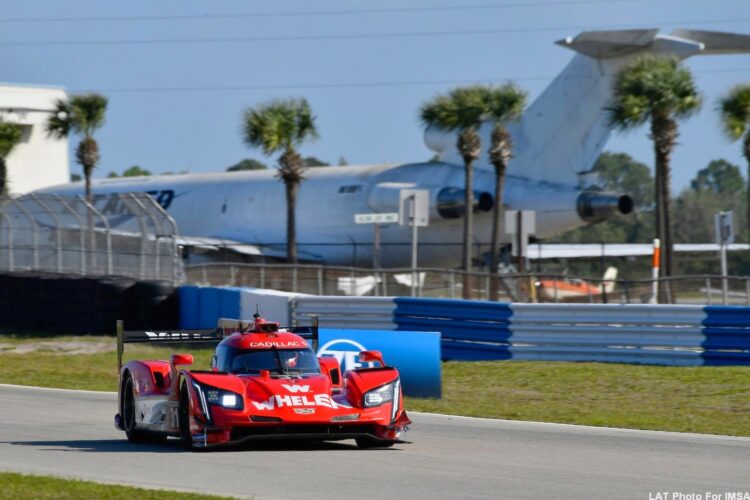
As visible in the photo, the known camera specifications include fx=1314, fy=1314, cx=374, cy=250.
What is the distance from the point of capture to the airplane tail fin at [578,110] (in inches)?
1582

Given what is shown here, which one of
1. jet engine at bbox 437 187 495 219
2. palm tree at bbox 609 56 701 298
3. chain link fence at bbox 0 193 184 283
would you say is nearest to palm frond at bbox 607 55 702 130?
palm tree at bbox 609 56 701 298

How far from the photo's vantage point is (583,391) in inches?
697

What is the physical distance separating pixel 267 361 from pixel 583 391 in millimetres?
6948

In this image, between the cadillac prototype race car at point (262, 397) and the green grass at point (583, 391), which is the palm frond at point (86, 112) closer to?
the green grass at point (583, 391)

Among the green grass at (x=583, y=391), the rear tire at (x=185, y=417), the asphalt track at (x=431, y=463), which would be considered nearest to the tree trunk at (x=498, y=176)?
the green grass at (x=583, y=391)

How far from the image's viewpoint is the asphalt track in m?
9.16

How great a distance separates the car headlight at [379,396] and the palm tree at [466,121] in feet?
108

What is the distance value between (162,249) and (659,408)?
14999 mm

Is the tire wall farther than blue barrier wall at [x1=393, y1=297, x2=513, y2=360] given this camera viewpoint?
Yes

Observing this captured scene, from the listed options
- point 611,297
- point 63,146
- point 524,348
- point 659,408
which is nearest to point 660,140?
point 611,297

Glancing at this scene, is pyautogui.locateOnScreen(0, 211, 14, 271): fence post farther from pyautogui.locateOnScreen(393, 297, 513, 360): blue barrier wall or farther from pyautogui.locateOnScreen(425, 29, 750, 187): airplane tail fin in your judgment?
pyautogui.locateOnScreen(425, 29, 750, 187): airplane tail fin

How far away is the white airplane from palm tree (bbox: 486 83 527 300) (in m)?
0.68

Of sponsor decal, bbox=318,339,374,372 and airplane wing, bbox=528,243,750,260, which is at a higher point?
airplane wing, bbox=528,243,750,260

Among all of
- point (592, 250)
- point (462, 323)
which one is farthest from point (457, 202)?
point (462, 323)
